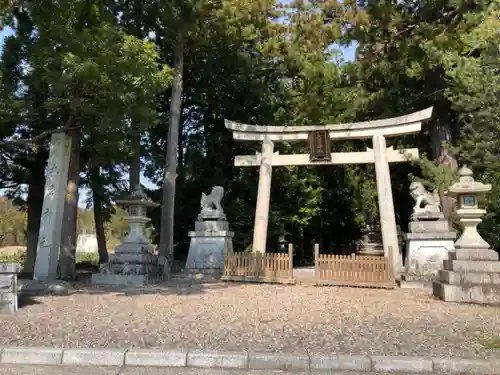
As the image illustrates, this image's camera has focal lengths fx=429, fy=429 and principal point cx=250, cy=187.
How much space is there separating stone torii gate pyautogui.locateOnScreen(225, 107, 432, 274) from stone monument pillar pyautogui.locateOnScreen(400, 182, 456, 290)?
37.5 inches

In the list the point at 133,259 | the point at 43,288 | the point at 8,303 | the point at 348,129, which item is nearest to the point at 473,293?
the point at 348,129

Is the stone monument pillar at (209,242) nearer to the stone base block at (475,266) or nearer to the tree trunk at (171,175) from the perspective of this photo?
the tree trunk at (171,175)

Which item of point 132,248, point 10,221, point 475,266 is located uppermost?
point 10,221

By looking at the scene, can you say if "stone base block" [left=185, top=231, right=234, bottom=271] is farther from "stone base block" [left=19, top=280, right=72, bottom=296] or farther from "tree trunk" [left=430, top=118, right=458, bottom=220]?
"tree trunk" [left=430, top=118, right=458, bottom=220]

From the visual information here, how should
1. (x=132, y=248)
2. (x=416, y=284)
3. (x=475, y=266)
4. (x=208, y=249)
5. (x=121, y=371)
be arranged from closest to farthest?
(x=121, y=371) → (x=475, y=266) → (x=416, y=284) → (x=132, y=248) → (x=208, y=249)

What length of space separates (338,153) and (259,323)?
9585 millimetres

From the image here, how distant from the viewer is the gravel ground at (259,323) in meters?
5.01

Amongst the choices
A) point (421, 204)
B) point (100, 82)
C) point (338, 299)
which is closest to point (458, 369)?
point (338, 299)

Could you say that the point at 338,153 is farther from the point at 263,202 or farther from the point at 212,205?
the point at 212,205

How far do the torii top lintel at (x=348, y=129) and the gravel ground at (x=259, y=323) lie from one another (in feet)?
22.2

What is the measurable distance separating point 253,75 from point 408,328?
15498mm

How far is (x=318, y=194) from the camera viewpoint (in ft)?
67.1

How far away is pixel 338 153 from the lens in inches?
579

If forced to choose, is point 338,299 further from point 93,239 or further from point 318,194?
point 93,239
